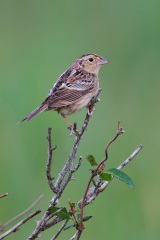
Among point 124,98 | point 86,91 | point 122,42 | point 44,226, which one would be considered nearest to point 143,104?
point 124,98

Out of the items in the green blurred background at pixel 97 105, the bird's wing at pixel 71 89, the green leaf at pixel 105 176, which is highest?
the green leaf at pixel 105 176

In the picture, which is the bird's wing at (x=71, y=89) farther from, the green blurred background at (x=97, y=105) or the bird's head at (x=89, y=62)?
the green blurred background at (x=97, y=105)

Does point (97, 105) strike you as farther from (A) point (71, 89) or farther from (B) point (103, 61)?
(A) point (71, 89)

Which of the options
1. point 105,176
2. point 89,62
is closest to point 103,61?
point 89,62

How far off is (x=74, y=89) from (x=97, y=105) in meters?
2.04

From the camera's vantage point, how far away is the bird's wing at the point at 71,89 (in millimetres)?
5391

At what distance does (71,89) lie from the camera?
5.88 metres

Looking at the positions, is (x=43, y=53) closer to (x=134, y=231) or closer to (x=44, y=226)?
(x=134, y=231)

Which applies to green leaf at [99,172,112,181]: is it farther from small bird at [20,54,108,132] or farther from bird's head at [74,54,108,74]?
bird's head at [74,54,108,74]

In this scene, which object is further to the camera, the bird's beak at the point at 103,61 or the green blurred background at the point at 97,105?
the green blurred background at the point at 97,105

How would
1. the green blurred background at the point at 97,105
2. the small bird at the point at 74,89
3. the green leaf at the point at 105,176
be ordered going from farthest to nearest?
the green blurred background at the point at 97,105 < the small bird at the point at 74,89 < the green leaf at the point at 105,176

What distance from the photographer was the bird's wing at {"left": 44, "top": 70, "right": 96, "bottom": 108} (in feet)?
17.7

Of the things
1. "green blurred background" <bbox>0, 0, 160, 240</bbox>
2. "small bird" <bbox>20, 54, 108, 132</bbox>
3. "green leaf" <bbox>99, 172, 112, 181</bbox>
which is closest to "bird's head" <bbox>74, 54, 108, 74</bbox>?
"small bird" <bbox>20, 54, 108, 132</bbox>

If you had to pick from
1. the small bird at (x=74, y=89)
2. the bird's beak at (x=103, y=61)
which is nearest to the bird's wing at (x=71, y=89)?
the small bird at (x=74, y=89)
